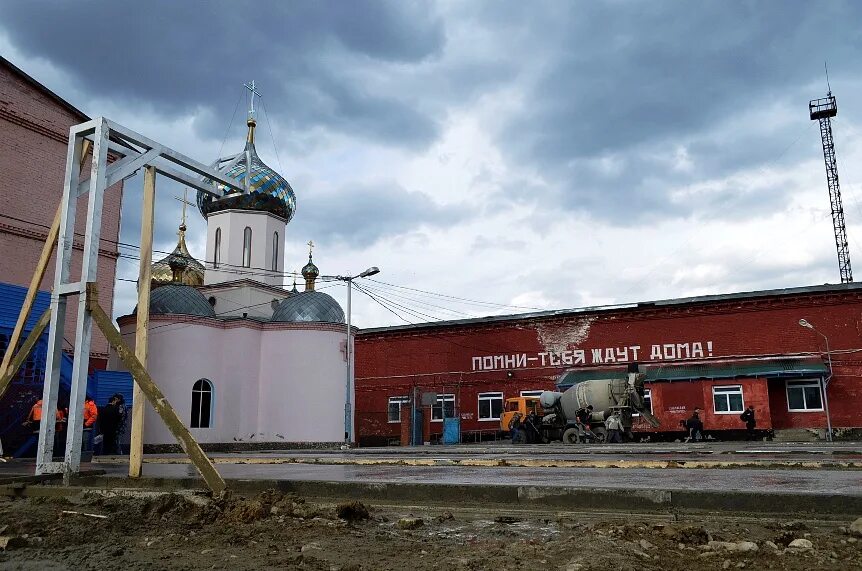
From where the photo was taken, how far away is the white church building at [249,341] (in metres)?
26.7

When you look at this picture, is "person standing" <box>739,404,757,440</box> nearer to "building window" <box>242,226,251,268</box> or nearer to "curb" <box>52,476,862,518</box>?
"building window" <box>242,226,251,268</box>

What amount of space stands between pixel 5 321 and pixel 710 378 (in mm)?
27303

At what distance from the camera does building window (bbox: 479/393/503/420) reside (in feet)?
125

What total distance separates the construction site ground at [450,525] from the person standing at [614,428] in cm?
1818

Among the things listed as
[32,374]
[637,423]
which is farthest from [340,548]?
[637,423]

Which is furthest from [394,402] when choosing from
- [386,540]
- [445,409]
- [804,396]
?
[386,540]

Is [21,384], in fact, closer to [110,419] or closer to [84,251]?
[110,419]

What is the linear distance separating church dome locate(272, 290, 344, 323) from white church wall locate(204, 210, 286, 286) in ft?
7.79

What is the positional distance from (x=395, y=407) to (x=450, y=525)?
36.7m

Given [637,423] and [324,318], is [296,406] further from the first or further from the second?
[637,423]

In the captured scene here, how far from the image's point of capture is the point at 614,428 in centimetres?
2461

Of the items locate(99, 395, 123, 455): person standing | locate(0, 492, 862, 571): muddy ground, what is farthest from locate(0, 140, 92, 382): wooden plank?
locate(99, 395, 123, 455): person standing

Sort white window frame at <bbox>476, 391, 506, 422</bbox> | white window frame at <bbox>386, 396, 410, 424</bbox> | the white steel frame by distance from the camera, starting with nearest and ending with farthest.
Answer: the white steel frame, white window frame at <bbox>476, 391, 506, 422</bbox>, white window frame at <bbox>386, 396, 410, 424</bbox>

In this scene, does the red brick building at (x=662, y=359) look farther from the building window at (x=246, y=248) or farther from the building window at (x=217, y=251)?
the building window at (x=217, y=251)
